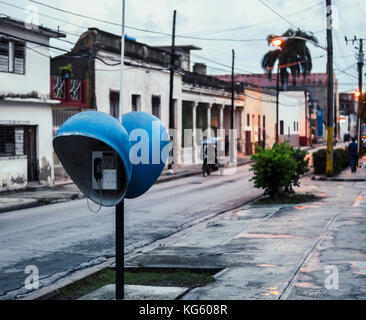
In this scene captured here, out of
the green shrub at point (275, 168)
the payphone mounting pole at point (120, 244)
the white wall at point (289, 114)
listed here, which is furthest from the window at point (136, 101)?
the white wall at point (289, 114)

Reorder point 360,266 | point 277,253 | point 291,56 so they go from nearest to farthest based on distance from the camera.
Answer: point 360,266 < point 277,253 < point 291,56

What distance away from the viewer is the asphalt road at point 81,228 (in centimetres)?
923

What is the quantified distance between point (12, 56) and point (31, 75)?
1.25 meters

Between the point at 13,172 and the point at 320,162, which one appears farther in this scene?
the point at 320,162

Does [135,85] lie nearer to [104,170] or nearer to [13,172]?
[13,172]

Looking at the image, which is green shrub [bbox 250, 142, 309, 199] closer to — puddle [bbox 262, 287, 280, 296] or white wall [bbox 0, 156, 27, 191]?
white wall [bbox 0, 156, 27, 191]

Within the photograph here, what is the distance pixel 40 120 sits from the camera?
23.3m

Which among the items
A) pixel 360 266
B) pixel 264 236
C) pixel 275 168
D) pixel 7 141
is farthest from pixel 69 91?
pixel 360 266

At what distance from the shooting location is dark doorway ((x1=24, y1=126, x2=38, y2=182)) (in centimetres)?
2286

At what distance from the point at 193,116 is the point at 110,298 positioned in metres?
33.7

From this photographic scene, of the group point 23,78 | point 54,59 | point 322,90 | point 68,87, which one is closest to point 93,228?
point 23,78

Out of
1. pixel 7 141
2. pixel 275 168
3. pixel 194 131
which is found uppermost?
pixel 194 131

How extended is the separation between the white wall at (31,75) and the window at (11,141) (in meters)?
1.46

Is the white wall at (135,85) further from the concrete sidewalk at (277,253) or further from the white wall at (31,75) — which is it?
the concrete sidewalk at (277,253)
